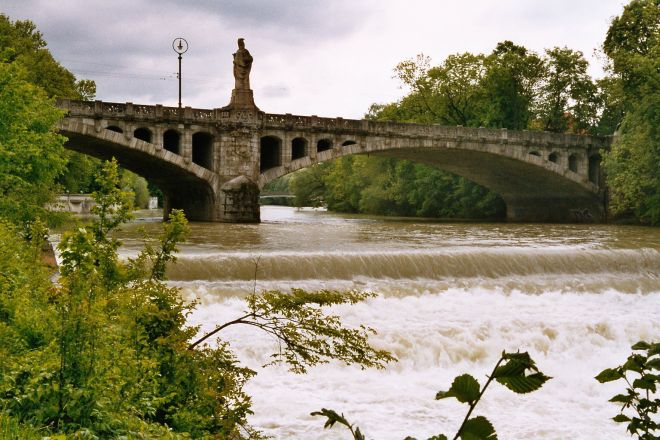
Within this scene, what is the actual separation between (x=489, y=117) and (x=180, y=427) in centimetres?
4462

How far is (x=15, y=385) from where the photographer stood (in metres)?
3.95

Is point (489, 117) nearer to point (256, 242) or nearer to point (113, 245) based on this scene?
point (256, 242)

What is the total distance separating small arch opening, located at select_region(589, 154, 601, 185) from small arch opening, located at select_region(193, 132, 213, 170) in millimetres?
25196

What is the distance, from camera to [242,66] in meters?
36.1

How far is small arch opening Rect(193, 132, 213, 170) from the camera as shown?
35906 mm

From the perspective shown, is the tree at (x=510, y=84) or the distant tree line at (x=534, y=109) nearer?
the distant tree line at (x=534, y=109)

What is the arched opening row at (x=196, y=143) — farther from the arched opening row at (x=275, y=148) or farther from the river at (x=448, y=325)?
the river at (x=448, y=325)

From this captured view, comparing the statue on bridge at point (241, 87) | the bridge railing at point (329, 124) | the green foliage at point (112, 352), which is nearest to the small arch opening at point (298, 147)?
the bridge railing at point (329, 124)

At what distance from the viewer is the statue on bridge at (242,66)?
35.8 metres

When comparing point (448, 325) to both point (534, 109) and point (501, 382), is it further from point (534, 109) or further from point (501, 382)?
point (534, 109)

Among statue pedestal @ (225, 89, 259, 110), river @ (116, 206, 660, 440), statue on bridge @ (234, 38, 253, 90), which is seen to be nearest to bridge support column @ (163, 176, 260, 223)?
statue pedestal @ (225, 89, 259, 110)

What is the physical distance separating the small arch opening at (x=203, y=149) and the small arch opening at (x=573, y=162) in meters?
23.7

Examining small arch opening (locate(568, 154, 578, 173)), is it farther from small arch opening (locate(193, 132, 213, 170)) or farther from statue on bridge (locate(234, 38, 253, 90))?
small arch opening (locate(193, 132, 213, 170))

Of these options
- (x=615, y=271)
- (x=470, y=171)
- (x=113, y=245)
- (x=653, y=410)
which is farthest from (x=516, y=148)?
(x=653, y=410)
